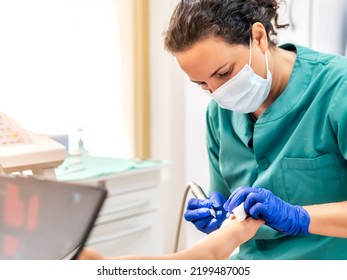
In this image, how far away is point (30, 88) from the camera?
104 inches

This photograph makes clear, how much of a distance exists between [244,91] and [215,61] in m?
0.13

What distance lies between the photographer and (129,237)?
256 centimetres

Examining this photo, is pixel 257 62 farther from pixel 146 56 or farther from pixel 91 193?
pixel 146 56

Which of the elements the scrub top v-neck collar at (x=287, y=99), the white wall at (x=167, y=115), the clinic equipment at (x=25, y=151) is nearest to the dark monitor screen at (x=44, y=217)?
the clinic equipment at (x=25, y=151)

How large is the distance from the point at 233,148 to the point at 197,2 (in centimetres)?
41

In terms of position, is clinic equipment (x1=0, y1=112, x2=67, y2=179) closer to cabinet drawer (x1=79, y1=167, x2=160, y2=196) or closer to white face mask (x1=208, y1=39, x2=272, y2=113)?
white face mask (x1=208, y1=39, x2=272, y2=113)

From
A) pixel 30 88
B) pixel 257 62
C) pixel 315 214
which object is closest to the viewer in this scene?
pixel 315 214

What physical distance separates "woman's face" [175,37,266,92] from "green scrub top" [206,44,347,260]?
0.11 meters

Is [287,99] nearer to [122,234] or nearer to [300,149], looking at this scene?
[300,149]

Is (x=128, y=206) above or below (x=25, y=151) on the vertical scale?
below

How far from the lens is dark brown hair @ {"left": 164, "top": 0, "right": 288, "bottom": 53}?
1.20 m

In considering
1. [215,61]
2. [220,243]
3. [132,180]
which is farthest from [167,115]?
[220,243]

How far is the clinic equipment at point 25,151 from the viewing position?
3.72 ft

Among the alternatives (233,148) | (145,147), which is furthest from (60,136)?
(233,148)
